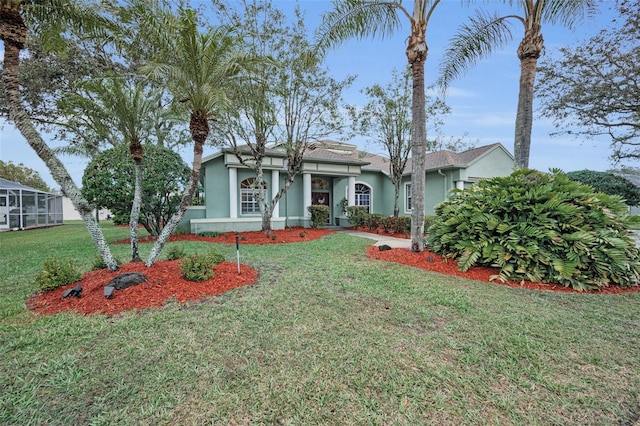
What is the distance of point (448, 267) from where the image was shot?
664 centimetres

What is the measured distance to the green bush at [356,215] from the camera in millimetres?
14992

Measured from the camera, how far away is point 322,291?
4.86m

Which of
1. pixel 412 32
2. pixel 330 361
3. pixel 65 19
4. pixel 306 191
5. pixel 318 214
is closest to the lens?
pixel 330 361

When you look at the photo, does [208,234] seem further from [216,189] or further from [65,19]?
[65,19]

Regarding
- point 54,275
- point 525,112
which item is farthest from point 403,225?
point 54,275

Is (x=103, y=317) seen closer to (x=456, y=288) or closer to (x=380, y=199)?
(x=456, y=288)

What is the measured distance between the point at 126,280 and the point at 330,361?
3770mm

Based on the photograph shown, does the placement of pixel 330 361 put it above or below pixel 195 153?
below

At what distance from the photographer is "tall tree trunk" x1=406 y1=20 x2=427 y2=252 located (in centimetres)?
739

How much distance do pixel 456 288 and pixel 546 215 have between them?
2581 mm

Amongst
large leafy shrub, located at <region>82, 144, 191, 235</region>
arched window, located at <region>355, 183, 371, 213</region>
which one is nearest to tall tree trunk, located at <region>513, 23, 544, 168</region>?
arched window, located at <region>355, 183, 371, 213</region>

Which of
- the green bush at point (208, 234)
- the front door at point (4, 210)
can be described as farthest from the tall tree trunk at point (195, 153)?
the front door at point (4, 210)

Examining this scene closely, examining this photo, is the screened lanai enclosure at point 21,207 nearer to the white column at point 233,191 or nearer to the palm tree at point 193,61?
the white column at point 233,191

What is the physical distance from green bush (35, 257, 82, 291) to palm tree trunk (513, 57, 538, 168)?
10722 millimetres
